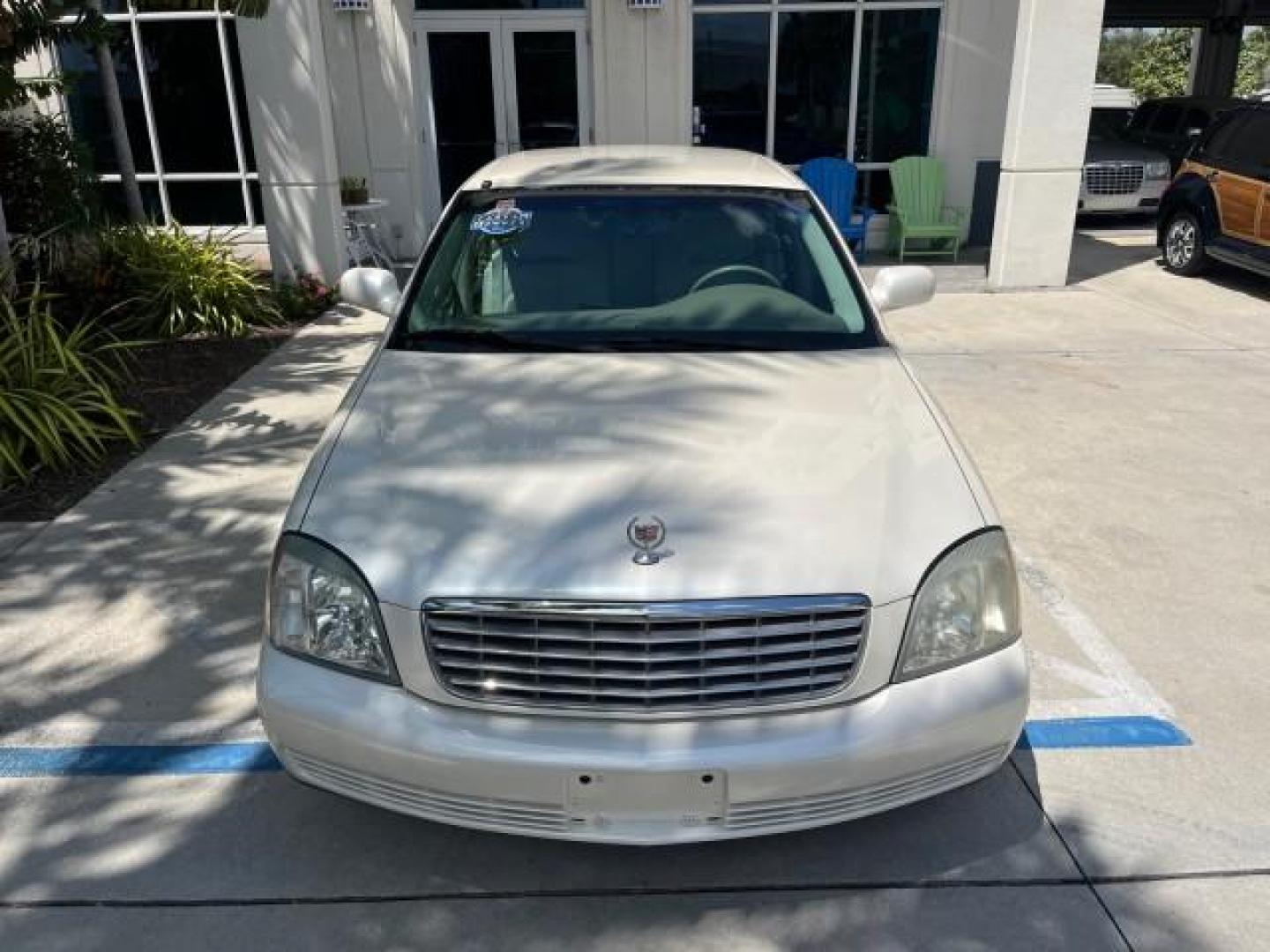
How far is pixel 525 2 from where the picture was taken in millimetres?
11422

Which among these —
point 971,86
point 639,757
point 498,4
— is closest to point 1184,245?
point 971,86

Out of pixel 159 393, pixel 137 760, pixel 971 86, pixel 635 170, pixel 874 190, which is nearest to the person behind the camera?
pixel 137 760

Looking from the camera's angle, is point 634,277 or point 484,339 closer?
point 484,339

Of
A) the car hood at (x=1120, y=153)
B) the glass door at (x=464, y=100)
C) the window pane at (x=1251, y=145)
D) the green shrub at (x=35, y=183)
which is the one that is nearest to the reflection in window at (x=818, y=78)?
the glass door at (x=464, y=100)

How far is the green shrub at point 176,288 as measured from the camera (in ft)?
27.4

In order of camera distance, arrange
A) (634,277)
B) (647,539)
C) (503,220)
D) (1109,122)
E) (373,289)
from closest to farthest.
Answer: (647,539) → (634,277) → (503,220) → (373,289) → (1109,122)

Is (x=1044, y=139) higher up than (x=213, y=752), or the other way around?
(x=1044, y=139)

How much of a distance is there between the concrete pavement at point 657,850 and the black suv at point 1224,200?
16.5 ft

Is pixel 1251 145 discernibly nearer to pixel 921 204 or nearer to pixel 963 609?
pixel 921 204

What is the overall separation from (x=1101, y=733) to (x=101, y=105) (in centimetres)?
1213

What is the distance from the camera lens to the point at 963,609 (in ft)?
8.47

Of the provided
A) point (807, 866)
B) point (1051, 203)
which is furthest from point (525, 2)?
point (807, 866)

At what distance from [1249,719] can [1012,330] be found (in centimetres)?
584

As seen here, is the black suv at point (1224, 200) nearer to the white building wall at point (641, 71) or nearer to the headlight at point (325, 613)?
the white building wall at point (641, 71)
